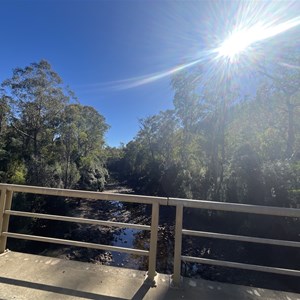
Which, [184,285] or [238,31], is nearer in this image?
[184,285]

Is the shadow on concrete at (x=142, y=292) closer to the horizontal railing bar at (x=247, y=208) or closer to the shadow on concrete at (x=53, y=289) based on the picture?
the shadow on concrete at (x=53, y=289)

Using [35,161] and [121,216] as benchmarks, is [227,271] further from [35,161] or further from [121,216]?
[35,161]

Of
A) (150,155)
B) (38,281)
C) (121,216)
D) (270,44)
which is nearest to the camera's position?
(38,281)

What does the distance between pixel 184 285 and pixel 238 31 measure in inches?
523

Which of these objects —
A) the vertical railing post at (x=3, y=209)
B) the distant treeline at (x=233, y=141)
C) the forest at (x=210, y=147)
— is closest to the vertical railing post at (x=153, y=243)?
the vertical railing post at (x=3, y=209)

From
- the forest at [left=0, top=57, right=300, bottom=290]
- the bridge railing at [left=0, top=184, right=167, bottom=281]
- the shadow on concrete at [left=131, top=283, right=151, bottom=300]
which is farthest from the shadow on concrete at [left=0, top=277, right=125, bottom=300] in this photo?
the forest at [left=0, top=57, right=300, bottom=290]

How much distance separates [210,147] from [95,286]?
2080cm

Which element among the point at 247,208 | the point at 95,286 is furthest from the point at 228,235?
the point at 95,286

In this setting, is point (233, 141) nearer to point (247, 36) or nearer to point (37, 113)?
point (247, 36)

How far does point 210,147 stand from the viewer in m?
21.9

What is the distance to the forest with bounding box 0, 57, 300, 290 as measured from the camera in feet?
40.7

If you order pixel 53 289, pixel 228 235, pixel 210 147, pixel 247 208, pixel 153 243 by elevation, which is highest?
pixel 210 147

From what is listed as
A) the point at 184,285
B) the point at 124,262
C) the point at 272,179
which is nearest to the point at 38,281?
the point at 184,285

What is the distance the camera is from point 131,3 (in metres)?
7.00
